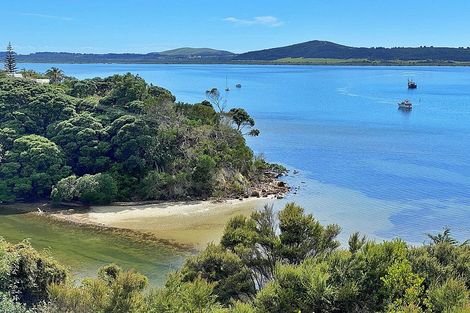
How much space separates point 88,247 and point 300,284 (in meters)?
18.8

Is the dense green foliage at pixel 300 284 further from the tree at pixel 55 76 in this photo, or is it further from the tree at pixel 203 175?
the tree at pixel 55 76

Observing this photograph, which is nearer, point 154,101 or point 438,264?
point 438,264

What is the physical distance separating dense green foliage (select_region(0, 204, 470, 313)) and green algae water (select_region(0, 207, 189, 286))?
24.7 feet

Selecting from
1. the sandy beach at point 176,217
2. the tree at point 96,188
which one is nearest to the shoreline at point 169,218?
the sandy beach at point 176,217

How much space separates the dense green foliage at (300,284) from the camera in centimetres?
1334

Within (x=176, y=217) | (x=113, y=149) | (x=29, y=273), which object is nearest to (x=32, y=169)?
(x=113, y=149)

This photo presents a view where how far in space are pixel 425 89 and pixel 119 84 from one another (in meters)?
112

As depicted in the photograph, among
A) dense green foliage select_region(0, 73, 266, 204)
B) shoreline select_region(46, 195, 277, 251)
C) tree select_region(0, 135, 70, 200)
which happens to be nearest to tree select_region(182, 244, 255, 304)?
shoreline select_region(46, 195, 277, 251)

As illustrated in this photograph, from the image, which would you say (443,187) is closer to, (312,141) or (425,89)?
(312,141)

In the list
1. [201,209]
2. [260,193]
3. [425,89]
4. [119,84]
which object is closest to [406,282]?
[201,209]

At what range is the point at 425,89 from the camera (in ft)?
458

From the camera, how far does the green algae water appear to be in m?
27.0

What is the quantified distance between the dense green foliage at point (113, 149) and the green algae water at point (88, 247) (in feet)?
15.2

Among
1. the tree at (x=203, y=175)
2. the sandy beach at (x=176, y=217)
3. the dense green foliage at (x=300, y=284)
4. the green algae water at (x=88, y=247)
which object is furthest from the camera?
the tree at (x=203, y=175)
